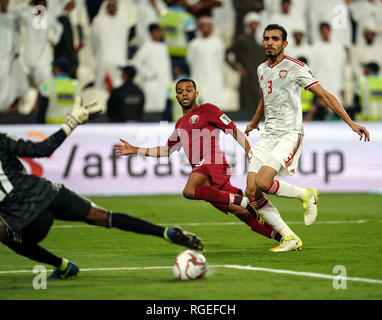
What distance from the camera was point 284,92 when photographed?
10.1 meters

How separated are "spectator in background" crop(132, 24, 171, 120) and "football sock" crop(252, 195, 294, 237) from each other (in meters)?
8.81

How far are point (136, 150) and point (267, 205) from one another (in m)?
1.45

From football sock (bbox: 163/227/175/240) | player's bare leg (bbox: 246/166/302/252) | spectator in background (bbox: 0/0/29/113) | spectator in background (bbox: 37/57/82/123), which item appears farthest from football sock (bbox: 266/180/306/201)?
spectator in background (bbox: 0/0/29/113)

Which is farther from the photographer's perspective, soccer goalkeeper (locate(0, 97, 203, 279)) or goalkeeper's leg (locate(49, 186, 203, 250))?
goalkeeper's leg (locate(49, 186, 203, 250))

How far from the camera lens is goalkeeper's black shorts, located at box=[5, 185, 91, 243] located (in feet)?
26.5

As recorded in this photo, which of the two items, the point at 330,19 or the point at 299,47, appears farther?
the point at 330,19

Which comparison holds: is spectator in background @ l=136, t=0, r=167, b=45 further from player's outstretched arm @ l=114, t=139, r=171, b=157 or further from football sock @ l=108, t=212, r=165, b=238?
football sock @ l=108, t=212, r=165, b=238

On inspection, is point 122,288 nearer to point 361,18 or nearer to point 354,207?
point 354,207

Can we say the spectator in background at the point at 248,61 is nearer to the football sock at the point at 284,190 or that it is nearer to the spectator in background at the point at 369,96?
the spectator in background at the point at 369,96

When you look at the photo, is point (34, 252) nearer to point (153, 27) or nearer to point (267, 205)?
point (267, 205)

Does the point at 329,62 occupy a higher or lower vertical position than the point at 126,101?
higher

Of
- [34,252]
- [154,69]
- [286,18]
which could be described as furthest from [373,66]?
[34,252]

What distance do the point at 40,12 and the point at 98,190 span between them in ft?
12.3
